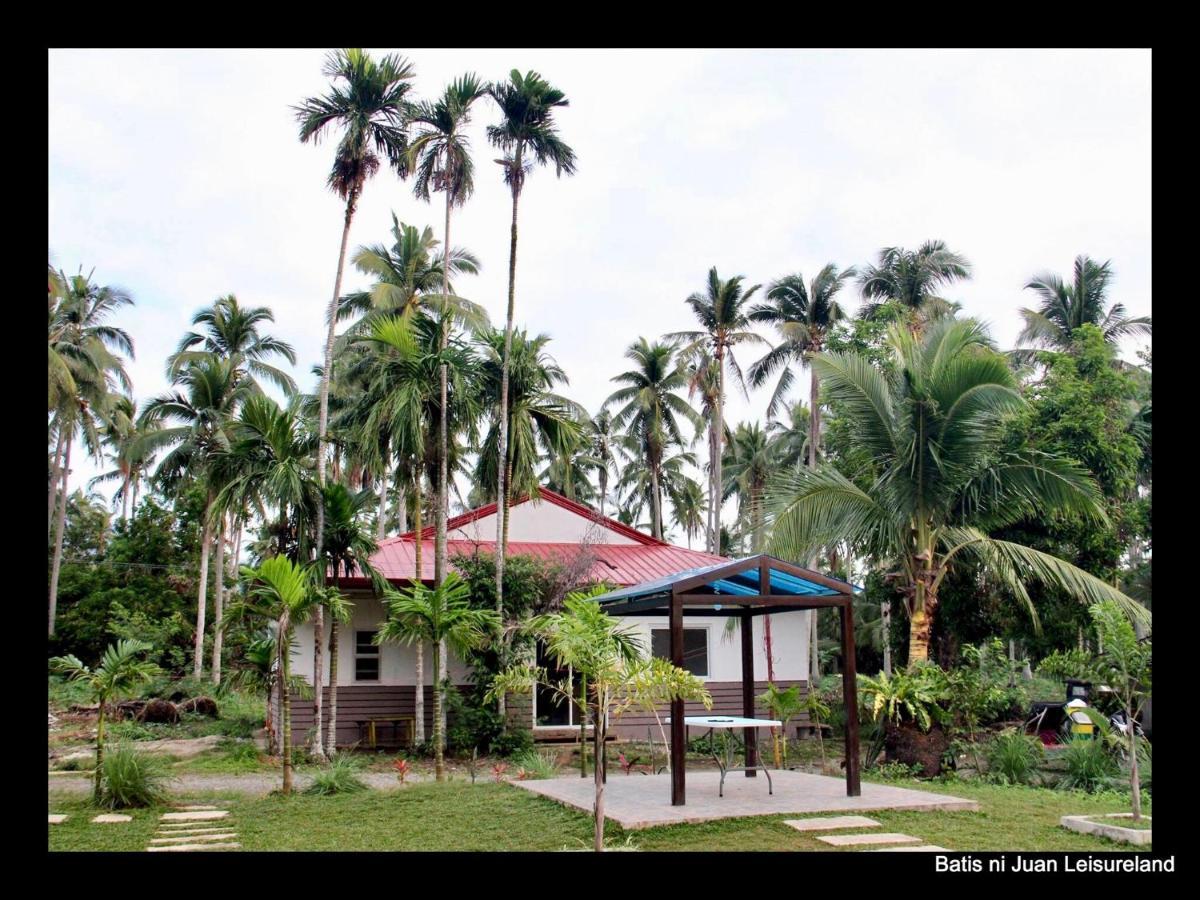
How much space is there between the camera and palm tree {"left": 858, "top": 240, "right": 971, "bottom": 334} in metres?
29.1

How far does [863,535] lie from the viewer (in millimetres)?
14867

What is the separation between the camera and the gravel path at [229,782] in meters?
12.6

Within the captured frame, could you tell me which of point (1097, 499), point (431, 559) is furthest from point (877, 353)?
point (431, 559)

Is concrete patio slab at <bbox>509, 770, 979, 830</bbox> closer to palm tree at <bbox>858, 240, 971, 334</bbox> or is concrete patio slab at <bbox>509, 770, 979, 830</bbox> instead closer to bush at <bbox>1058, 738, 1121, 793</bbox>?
bush at <bbox>1058, 738, 1121, 793</bbox>

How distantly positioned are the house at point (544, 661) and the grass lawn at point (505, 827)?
24.2 ft

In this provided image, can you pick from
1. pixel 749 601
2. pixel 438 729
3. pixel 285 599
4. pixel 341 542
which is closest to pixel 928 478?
pixel 749 601

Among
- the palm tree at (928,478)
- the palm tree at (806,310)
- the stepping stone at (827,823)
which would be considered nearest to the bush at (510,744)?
the palm tree at (928,478)

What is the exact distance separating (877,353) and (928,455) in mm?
8727

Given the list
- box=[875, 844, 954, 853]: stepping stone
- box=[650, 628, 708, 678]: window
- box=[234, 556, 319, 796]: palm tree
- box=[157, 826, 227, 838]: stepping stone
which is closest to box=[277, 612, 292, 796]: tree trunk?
box=[234, 556, 319, 796]: palm tree

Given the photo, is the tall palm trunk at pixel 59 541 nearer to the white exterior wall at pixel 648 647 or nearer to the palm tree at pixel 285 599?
the white exterior wall at pixel 648 647

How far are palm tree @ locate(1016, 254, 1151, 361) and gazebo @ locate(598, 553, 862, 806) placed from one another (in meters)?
22.0

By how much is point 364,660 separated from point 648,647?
5.62m

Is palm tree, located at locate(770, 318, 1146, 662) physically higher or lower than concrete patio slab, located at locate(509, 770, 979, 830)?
higher
